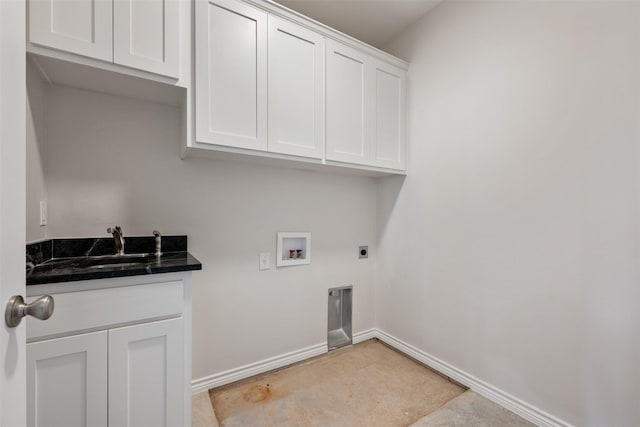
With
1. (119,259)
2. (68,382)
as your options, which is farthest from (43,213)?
(68,382)

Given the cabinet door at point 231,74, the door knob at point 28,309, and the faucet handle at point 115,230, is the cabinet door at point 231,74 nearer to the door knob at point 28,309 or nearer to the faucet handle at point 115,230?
the faucet handle at point 115,230

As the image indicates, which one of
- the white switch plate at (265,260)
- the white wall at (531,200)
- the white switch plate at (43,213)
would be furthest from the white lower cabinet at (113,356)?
the white wall at (531,200)

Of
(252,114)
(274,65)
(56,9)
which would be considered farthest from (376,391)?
(56,9)

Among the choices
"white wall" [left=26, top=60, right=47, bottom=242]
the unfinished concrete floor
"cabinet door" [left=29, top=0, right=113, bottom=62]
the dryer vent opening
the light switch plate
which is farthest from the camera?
the light switch plate

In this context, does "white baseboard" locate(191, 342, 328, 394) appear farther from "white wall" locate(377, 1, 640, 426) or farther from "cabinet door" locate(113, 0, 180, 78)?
"cabinet door" locate(113, 0, 180, 78)

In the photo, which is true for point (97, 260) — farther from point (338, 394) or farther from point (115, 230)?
point (338, 394)

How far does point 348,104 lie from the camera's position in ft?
6.42

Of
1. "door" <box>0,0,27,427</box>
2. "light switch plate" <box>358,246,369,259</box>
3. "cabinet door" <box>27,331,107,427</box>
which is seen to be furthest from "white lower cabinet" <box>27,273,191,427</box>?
"light switch plate" <box>358,246,369,259</box>

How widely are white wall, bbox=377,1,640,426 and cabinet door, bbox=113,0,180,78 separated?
1.74 meters

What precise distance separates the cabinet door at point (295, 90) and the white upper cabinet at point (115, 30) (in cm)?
54

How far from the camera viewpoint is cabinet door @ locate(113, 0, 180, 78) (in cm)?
123

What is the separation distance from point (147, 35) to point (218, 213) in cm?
102

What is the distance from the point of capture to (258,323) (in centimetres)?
202

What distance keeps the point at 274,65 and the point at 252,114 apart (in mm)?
342
